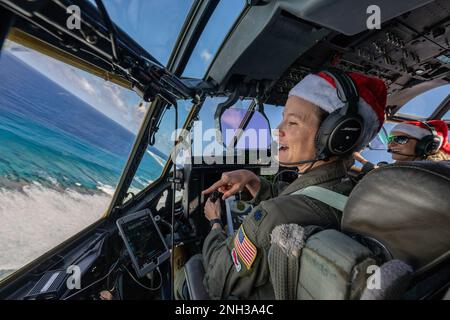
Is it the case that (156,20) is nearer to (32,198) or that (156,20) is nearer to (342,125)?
(342,125)

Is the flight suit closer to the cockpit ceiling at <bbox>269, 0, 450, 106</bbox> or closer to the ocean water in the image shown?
the ocean water

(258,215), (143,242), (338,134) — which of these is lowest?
(143,242)

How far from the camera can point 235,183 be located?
137cm

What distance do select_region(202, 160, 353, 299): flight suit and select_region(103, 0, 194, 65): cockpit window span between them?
150 centimetres

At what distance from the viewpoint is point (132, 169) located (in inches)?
75.4

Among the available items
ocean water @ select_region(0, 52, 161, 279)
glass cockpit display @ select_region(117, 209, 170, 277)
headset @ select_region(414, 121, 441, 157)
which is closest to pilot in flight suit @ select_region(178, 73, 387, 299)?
glass cockpit display @ select_region(117, 209, 170, 277)

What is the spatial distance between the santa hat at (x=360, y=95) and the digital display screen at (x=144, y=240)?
1.33 metres

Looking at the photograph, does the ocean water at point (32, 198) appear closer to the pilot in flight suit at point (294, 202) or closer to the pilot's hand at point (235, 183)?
the pilot's hand at point (235, 183)

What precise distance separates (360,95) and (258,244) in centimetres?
75

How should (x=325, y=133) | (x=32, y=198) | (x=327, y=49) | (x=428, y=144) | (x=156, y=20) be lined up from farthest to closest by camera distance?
(x=428, y=144), (x=327, y=49), (x=32, y=198), (x=156, y=20), (x=325, y=133)

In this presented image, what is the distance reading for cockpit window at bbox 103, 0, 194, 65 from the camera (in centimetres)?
161

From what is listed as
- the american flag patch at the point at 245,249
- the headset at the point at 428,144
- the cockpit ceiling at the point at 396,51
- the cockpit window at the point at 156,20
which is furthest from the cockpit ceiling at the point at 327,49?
the american flag patch at the point at 245,249

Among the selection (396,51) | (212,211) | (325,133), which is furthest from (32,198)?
(396,51)
